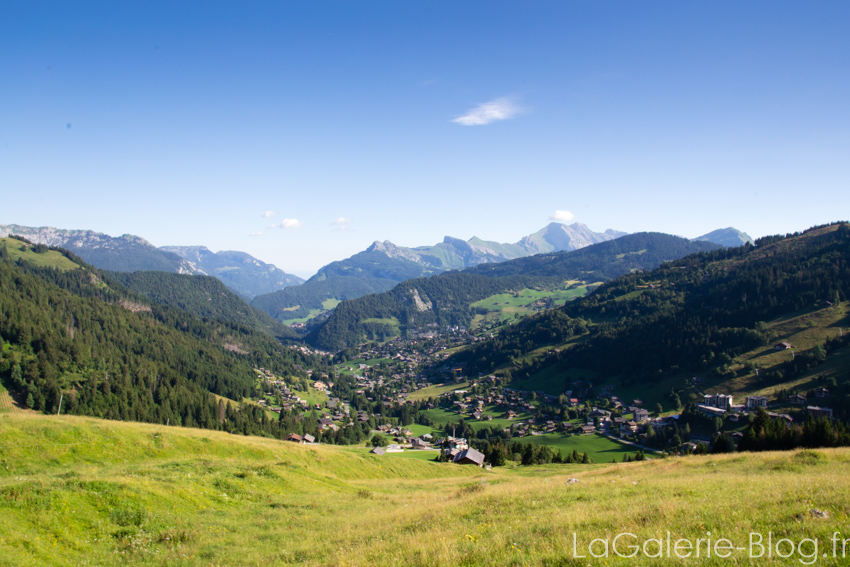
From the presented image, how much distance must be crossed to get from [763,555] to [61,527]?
23.3 m

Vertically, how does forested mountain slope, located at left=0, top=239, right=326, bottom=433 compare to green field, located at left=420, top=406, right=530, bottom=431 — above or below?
above

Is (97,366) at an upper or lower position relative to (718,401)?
upper

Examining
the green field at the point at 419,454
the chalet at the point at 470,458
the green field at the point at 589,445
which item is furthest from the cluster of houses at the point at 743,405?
the green field at the point at 419,454

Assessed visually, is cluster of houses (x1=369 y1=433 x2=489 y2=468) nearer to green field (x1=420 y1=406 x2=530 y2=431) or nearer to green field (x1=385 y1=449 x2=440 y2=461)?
green field (x1=385 y1=449 x2=440 y2=461)

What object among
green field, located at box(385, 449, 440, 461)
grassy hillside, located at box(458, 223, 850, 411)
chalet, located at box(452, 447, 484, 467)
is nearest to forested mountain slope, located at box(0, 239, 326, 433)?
green field, located at box(385, 449, 440, 461)

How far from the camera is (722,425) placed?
9681 centimetres

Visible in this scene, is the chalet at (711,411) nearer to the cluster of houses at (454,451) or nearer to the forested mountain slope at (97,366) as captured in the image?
the cluster of houses at (454,451)

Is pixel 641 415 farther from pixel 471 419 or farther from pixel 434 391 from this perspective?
pixel 434 391

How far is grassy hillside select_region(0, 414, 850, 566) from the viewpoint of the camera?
37.4ft

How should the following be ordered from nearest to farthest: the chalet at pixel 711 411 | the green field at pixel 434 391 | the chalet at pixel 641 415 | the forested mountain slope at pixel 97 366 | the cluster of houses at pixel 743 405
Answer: the cluster of houses at pixel 743 405, the forested mountain slope at pixel 97 366, the chalet at pixel 711 411, the chalet at pixel 641 415, the green field at pixel 434 391

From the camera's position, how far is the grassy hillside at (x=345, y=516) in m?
11.4

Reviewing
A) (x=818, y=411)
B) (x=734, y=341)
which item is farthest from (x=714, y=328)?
(x=818, y=411)

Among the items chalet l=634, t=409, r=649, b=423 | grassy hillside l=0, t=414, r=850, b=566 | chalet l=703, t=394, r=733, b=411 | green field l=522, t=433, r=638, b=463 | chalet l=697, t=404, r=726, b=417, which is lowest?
green field l=522, t=433, r=638, b=463

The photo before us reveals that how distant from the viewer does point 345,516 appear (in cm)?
2244
